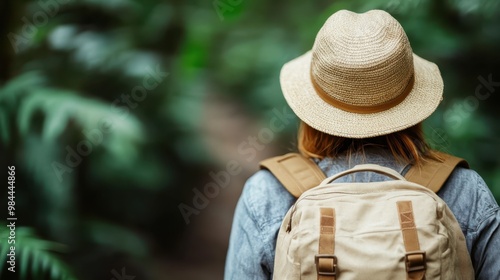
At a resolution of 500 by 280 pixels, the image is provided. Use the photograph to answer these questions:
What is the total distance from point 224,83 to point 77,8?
2.39ft

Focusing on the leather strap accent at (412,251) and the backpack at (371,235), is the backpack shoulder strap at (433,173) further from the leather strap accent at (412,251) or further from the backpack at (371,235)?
the leather strap accent at (412,251)

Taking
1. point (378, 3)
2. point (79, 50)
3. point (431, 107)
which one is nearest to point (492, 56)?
point (378, 3)

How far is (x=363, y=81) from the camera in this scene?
1840 millimetres

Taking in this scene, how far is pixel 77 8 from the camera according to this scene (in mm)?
3213

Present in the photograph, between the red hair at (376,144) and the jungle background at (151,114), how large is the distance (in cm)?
126

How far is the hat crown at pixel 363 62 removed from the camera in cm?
183

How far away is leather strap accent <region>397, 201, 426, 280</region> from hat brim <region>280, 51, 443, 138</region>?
29 centimetres

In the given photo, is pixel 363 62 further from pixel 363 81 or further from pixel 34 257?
pixel 34 257

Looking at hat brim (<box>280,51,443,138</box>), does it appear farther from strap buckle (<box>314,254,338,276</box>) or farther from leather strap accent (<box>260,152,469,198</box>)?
strap buckle (<box>314,254,338,276</box>)

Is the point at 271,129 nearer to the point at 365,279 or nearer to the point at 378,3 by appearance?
the point at 378,3

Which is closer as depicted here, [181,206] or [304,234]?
[304,234]

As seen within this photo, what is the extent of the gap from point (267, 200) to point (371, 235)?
350 millimetres

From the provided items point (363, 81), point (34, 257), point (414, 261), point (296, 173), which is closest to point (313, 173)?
point (296, 173)

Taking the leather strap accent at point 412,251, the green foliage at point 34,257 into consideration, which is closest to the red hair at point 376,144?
the leather strap accent at point 412,251
